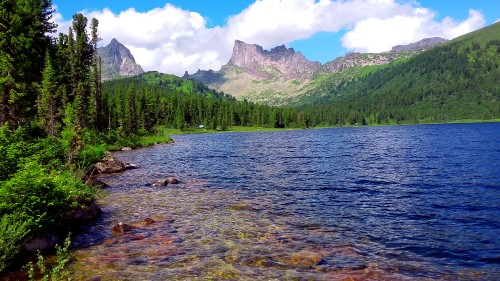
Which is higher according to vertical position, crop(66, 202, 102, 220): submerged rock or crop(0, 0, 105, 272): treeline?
crop(0, 0, 105, 272): treeline

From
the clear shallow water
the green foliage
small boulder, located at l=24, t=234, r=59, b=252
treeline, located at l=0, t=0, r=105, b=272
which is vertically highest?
treeline, located at l=0, t=0, r=105, b=272

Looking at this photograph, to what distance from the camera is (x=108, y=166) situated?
49.2 m

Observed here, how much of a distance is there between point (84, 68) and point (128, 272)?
262 feet

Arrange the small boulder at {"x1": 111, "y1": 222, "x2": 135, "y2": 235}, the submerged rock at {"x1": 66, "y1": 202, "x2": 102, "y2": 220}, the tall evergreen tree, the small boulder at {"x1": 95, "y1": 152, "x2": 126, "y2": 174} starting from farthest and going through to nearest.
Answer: the small boulder at {"x1": 95, "y1": 152, "x2": 126, "y2": 174}
the tall evergreen tree
the submerged rock at {"x1": 66, "y1": 202, "x2": 102, "y2": 220}
the small boulder at {"x1": 111, "y1": 222, "x2": 135, "y2": 235}

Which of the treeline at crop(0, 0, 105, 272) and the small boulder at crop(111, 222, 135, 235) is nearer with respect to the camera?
the treeline at crop(0, 0, 105, 272)

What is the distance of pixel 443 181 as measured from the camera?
40.1 m

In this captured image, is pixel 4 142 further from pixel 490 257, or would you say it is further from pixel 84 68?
pixel 84 68

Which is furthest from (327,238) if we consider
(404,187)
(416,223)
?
(404,187)

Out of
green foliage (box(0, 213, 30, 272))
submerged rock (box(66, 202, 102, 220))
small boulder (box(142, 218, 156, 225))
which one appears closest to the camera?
green foliage (box(0, 213, 30, 272))

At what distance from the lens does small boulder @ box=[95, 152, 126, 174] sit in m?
48.3

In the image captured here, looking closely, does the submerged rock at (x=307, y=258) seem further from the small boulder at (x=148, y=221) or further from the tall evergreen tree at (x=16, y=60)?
the tall evergreen tree at (x=16, y=60)

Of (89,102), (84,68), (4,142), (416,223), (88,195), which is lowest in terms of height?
(416,223)

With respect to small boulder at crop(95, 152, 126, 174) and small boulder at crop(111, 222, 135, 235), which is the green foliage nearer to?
small boulder at crop(111, 222, 135, 235)

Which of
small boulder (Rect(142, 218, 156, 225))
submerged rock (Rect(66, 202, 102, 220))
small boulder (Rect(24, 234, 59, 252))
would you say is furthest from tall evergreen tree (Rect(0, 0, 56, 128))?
small boulder (Rect(24, 234, 59, 252))
